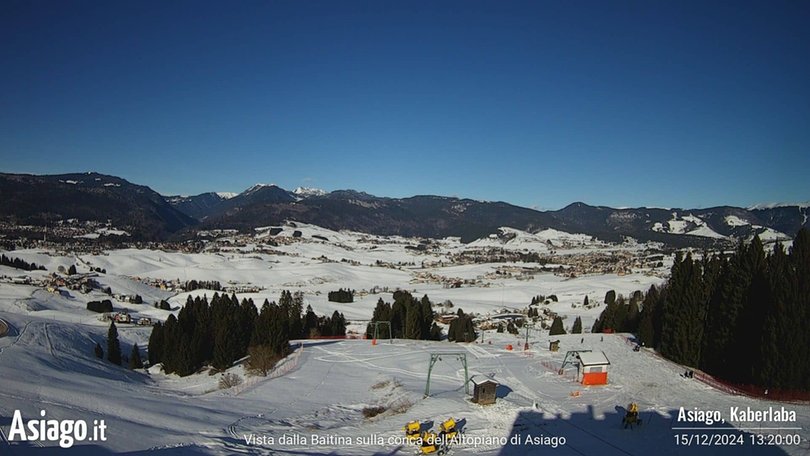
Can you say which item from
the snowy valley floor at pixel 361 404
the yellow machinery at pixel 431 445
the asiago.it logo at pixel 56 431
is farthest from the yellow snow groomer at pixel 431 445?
the asiago.it logo at pixel 56 431

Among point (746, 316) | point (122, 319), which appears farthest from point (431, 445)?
point (122, 319)

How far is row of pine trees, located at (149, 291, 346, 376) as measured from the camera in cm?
4769

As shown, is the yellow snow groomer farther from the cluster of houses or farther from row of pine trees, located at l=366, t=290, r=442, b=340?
the cluster of houses

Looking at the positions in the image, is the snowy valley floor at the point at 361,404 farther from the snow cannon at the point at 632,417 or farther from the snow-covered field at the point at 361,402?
the snow cannon at the point at 632,417

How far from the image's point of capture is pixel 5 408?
23.9m

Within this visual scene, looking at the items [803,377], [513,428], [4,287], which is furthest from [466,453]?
[4,287]

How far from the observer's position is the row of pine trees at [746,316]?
28.4 meters

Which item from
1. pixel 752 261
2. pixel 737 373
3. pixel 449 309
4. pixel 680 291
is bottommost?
pixel 449 309

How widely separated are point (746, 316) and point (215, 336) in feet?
156

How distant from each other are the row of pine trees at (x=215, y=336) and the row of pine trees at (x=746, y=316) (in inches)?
1474

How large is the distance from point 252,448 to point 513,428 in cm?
1206

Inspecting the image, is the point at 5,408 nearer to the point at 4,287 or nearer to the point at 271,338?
the point at 271,338

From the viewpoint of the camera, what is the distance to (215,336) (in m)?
50.4

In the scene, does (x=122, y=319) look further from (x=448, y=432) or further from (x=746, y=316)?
(x=746, y=316)
